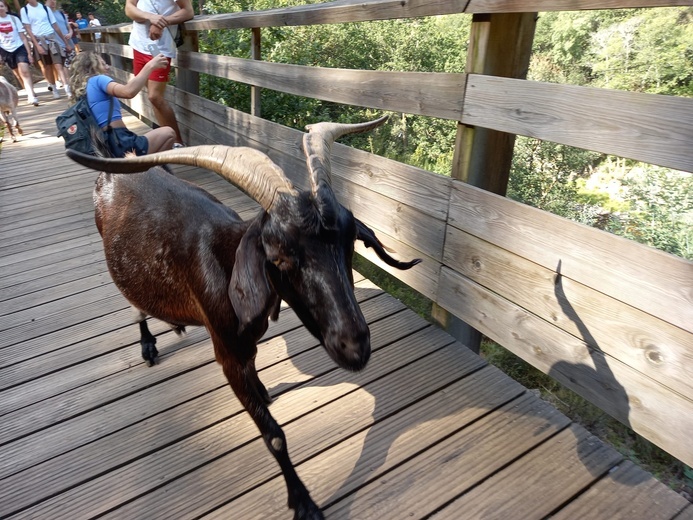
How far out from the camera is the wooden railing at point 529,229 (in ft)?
5.80

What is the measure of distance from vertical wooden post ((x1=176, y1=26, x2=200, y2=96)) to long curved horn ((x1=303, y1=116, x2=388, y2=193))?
4403 millimetres

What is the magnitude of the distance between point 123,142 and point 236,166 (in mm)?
3020

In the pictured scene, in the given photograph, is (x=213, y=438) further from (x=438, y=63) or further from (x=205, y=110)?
(x=438, y=63)

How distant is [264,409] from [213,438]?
0.43m

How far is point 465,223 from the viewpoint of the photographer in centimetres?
261

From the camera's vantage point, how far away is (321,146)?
2008 millimetres

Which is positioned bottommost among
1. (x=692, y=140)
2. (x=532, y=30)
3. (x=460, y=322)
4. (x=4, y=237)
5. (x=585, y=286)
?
(x=4, y=237)

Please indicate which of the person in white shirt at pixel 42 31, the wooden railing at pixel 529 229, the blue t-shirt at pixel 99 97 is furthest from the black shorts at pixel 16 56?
the wooden railing at pixel 529 229

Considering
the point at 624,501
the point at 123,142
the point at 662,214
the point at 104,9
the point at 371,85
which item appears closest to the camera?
the point at 624,501

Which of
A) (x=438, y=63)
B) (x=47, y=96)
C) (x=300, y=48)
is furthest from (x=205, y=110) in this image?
(x=438, y=63)

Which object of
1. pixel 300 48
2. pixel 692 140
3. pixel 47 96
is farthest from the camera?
pixel 47 96

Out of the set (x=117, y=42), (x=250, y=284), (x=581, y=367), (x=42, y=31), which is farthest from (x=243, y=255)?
(x=42, y=31)

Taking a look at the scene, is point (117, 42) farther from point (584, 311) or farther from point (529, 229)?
point (584, 311)

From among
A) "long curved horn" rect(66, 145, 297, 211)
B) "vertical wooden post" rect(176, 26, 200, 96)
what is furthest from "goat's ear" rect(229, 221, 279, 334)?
"vertical wooden post" rect(176, 26, 200, 96)
